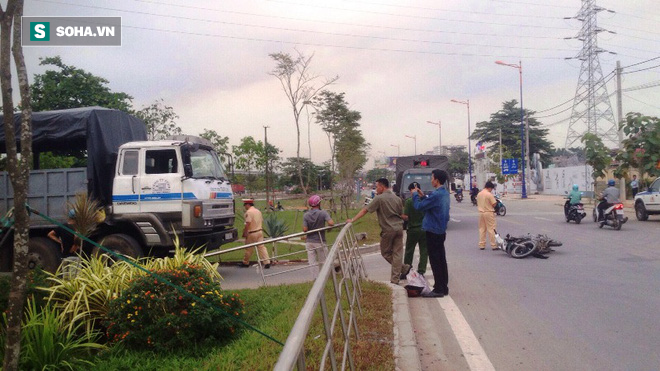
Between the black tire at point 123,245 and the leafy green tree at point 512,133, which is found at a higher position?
the leafy green tree at point 512,133

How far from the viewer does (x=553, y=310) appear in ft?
22.4

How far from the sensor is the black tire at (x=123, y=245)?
10062mm

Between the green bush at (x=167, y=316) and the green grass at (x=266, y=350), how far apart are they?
142 mm

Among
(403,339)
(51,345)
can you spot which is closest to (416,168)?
(403,339)

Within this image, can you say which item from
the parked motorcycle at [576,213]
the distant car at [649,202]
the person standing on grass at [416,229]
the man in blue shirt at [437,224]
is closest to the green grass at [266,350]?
the man in blue shirt at [437,224]

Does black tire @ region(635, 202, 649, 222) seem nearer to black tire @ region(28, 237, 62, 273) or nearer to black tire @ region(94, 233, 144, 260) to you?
black tire @ region(94, 233, 144, 260)

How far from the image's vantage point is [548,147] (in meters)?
76.0

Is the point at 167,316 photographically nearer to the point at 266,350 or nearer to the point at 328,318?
the point at 266,350

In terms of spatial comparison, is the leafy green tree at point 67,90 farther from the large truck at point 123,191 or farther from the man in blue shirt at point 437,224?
the man in blue shirt at point 437,224

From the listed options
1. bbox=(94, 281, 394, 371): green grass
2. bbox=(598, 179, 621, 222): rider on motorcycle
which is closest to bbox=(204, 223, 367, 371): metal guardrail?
bbox=(94, 281, 394, 371): green grass

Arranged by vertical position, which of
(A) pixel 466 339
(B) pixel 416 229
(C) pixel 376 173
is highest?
(C) pixel 376 173

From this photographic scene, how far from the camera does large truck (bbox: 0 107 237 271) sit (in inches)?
400

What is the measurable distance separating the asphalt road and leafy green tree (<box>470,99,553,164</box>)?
6387cm

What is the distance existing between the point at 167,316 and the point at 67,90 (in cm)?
2119
